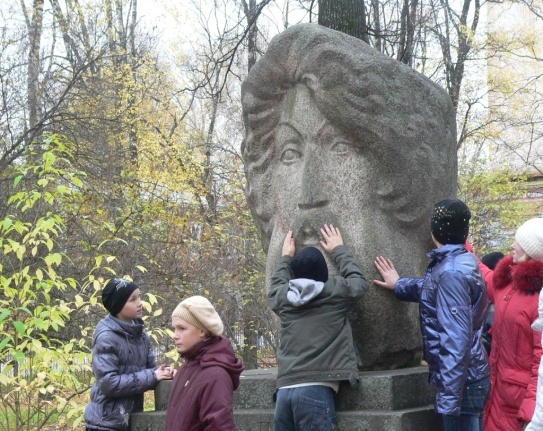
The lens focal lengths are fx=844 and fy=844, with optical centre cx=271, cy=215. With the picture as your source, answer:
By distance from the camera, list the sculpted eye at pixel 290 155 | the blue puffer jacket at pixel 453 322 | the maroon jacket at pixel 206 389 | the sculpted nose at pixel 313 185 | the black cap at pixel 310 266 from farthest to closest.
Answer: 1. the sculpted eye at pixel 290 155
2. the sculpted nose at pixel 313 185
3. the black cap at pixel 310 266
4. the blue puffer jacket at pixel 453 322
5. the maroon jacket at pixel 206 389

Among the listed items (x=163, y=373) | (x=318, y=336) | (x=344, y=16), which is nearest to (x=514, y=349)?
(x=318, y=336)

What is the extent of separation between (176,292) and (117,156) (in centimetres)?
273

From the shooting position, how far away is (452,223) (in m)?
4.67

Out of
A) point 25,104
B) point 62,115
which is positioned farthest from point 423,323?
point 25,104

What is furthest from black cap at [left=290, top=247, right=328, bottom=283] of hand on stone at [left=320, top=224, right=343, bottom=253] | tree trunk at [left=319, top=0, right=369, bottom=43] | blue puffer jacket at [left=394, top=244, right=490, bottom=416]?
tree trunk at [left=319, top=0, right=369, bottom=43]

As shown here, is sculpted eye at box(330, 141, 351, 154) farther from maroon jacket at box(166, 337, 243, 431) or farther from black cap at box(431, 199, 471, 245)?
maroon jacket at box(166, 337, 243, 431)

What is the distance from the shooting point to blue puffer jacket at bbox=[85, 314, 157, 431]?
16.3 feet

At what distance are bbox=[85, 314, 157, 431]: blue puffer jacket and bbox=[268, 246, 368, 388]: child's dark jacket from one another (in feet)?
3.21

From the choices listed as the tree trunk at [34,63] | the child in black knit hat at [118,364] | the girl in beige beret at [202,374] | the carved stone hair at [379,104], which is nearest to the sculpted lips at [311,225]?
the carved stone hair at [379,104]

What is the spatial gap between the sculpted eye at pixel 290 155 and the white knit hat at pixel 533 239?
5.52 feet

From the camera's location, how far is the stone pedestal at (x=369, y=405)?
469 centimetres

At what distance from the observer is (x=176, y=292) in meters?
13.0

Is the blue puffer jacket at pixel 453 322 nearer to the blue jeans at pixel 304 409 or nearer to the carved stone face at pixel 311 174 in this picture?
the blue jeans at pixel 304 409

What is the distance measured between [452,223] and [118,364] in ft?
6.98
